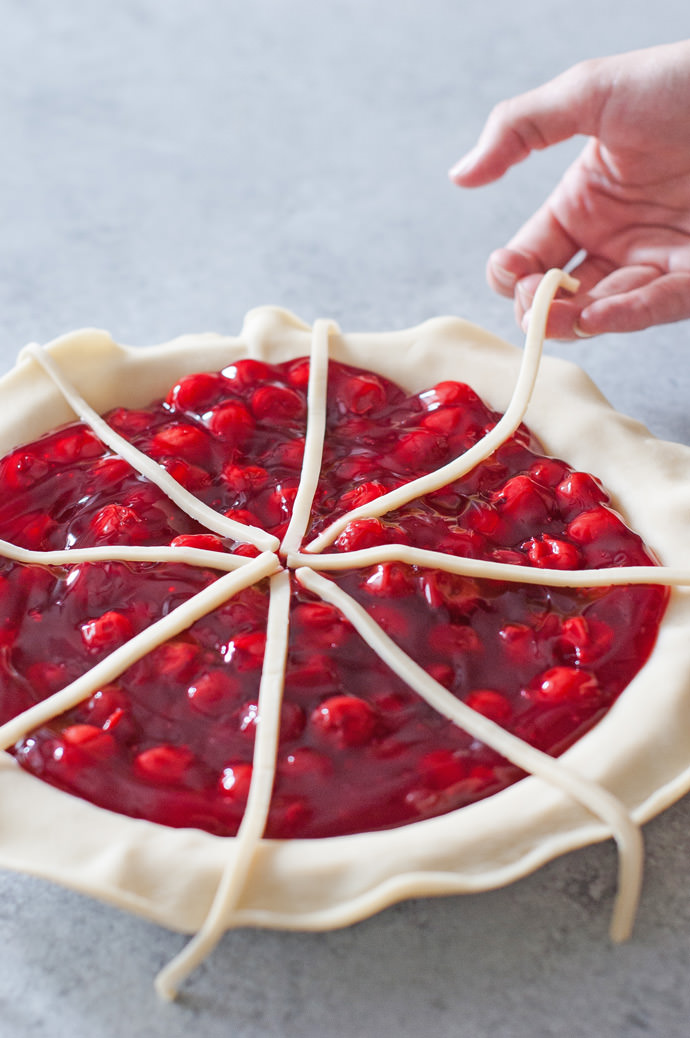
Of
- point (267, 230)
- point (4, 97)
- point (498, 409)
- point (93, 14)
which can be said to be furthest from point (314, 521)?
point (93, 14)

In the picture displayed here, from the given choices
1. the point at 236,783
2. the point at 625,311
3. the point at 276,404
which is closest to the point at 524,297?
the point at 625,311

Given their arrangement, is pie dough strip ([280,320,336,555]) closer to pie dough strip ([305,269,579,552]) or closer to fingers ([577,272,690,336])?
pie dough strip ([305,269,579,552])

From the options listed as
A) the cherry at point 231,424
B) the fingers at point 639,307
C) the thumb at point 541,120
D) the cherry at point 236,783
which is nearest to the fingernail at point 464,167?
the thumb at point 541,120

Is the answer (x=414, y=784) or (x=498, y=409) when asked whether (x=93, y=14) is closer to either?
(x=498, y=409)

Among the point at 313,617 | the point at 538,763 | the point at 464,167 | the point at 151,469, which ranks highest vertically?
the point at 464,167

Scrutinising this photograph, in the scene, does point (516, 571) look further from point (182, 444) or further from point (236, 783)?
point (182, 444)
